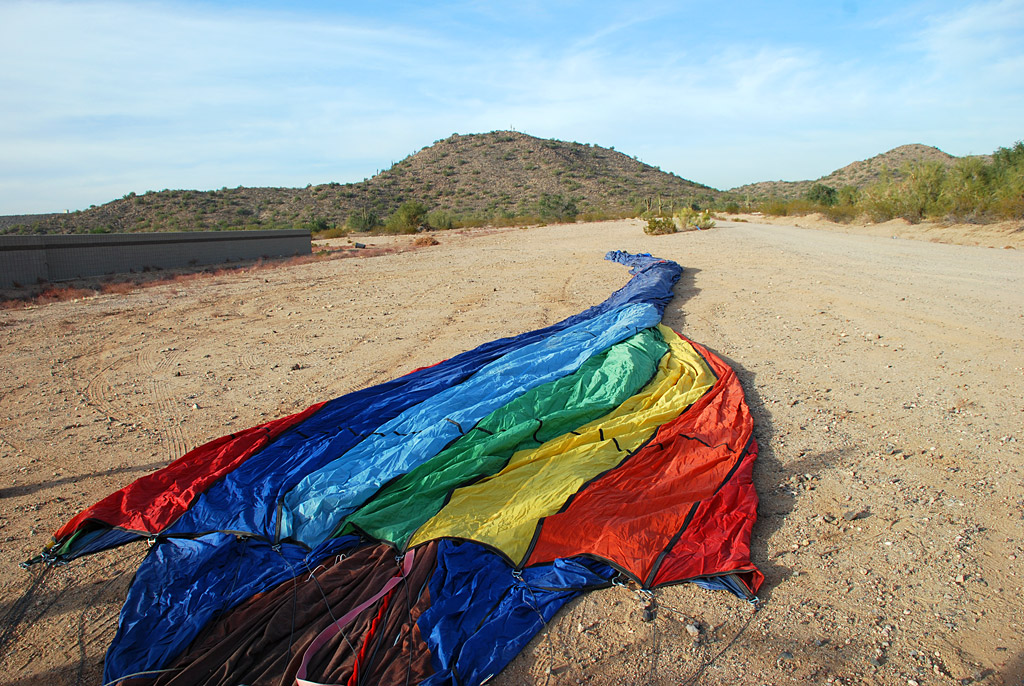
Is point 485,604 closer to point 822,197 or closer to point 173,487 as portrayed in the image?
point 173,487

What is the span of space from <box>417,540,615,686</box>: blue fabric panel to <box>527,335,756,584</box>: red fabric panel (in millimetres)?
133

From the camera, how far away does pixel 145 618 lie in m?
2.71

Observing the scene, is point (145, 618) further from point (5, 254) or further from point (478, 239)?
point (478, 239)

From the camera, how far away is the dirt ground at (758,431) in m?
2.52

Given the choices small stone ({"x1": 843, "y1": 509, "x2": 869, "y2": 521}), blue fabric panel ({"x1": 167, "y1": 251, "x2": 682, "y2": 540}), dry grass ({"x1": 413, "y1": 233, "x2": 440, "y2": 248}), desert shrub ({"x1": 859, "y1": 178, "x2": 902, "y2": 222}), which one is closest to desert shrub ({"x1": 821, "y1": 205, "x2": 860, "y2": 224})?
desert shrub ({"x1": 859, "y1": 178, "x2": 902, "y2": 222})

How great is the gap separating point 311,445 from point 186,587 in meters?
1.48

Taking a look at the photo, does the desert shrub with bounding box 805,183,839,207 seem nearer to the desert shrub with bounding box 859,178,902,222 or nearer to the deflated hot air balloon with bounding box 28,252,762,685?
the desert shrub with bounding box 859,178,902,222

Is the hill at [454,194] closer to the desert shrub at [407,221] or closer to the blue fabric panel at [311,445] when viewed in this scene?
the desert shrub at [407,221]

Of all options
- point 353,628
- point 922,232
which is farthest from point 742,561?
point 922,232

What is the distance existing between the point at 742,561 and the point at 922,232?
1949cm

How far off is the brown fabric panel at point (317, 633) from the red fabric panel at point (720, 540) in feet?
3.89

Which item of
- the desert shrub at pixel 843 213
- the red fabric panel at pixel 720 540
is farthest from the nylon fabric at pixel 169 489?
the desert shrub at pixel 843 213

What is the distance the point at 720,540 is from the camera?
311 cm

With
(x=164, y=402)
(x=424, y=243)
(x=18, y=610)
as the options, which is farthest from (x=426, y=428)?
(x=424, y=243)
